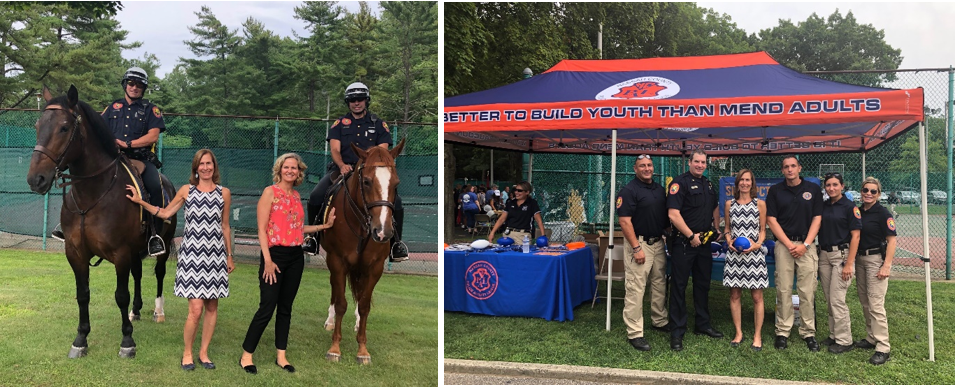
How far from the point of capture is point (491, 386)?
5273 mm

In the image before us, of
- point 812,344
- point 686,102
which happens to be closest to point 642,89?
point 686,102

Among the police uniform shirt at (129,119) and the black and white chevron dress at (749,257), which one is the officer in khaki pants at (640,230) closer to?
the black and white chevron dress at (749,257)

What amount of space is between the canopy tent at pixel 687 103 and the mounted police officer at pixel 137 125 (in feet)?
9.82

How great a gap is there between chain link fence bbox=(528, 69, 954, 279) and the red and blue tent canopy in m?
2.99

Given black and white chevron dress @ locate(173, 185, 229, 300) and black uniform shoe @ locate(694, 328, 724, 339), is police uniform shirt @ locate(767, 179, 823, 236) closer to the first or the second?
black uniform shoe @ locate(694, 328, 724, 339)

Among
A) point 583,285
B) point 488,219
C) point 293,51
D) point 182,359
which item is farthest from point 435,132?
point 293,51

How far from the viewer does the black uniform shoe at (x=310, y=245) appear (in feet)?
18.5

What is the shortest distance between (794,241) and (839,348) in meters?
1.06

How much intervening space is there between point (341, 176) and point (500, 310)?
275 cm

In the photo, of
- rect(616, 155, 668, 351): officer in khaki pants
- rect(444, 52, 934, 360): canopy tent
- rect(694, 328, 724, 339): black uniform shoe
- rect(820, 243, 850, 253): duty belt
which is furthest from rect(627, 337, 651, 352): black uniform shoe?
rect(820, 243, 850, 253): duty belt

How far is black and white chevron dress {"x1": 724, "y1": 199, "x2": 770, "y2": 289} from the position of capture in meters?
6.12

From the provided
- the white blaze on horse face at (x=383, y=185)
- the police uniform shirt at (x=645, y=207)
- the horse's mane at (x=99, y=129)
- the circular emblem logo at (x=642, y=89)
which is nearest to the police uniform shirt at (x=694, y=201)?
the police uniform shirt at (x=645, y=207)

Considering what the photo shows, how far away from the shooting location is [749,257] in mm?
6133

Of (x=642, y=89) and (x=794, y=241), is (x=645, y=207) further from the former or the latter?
(x=642, y=89)
